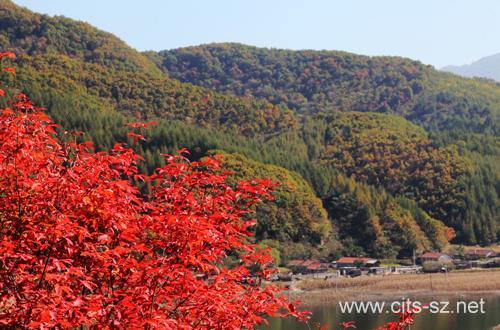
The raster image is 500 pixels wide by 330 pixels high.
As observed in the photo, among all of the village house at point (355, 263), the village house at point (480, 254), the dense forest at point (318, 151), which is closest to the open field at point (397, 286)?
the dense forest at point (318, 151)

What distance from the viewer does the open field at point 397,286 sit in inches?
2037

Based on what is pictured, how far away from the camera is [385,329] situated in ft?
27.8

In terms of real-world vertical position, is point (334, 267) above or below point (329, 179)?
below

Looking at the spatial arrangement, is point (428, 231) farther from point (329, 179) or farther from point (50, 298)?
point (50, 298)

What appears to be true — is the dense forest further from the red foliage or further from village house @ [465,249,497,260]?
the red foliage

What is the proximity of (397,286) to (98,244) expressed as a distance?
5309 cm

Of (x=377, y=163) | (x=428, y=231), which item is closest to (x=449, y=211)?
(x=428, y=231)

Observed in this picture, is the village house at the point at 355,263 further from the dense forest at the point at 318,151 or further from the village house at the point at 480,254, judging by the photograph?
the village house at the point at 480,254

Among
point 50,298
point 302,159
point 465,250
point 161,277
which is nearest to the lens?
point 50,298

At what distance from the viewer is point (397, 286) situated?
56344 mm

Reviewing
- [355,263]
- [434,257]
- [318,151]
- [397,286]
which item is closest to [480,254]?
[434,257]

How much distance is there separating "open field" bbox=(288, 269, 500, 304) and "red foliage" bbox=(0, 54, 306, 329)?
4461 centimetres

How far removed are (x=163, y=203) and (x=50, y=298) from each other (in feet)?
6.20

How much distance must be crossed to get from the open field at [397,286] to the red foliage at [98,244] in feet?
146
